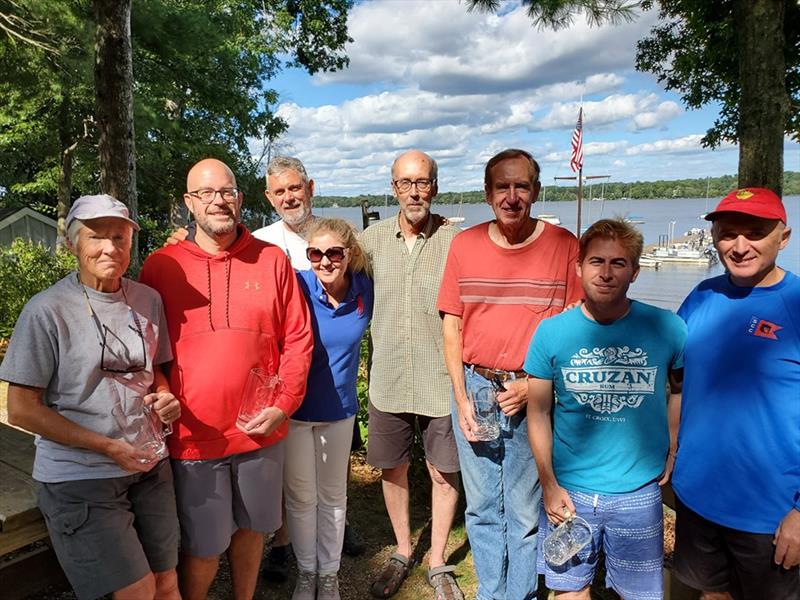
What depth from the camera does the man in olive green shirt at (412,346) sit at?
311 cm

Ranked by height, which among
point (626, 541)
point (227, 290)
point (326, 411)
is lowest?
point (626, 541)

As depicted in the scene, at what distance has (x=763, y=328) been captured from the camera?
80.0 inches

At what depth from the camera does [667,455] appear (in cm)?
232

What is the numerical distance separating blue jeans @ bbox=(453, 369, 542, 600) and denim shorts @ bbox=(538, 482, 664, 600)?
40 cm

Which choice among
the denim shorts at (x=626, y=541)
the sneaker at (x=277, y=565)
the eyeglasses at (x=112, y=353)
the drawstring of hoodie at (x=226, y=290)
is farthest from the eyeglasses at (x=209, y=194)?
the sneaker at (x=277, y=565)

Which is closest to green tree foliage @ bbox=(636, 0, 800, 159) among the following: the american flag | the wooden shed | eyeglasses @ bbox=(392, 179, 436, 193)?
eyeglasses @ bbox=(392, 179, 436, 193)

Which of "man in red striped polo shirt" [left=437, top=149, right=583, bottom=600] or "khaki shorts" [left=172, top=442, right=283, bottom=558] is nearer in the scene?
"khaki shorts" [left=172, top=442, right=283, bottom=558]

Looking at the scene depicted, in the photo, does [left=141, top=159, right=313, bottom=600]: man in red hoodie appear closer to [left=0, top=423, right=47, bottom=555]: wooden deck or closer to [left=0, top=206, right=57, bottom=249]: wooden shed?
[left=0, top=423, right=47, bottom=555]: wooden deck

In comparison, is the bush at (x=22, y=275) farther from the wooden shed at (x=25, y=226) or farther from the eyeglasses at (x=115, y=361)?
the wooden shed at (x=25, y=226)

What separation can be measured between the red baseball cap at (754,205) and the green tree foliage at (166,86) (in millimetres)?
7260

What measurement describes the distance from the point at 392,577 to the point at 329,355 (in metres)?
1.39

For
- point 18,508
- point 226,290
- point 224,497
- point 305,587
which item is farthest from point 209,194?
point 305,587

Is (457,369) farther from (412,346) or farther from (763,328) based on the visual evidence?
(763,328)

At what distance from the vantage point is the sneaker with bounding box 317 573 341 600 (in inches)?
121
